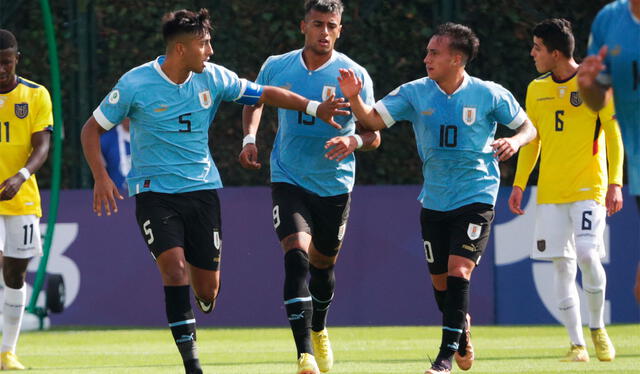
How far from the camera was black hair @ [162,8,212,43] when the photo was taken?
801 cm

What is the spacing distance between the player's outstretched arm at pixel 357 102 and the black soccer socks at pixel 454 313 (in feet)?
3.52

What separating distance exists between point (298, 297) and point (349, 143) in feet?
3.31

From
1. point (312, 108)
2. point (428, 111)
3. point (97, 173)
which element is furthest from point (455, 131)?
point (97, 173)

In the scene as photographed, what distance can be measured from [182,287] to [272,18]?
6.96 m

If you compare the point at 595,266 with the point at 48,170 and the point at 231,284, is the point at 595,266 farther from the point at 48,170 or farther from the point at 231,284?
the point at 48,170

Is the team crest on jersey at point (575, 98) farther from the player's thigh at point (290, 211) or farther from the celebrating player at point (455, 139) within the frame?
the player's thigh at point (290, 211)

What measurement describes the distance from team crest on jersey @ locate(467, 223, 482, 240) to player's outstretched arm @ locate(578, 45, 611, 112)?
2.08 meters

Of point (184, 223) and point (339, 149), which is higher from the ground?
point (339, 149)

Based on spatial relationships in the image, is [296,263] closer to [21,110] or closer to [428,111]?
[428,111]

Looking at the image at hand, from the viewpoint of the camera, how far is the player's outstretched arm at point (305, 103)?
8.13m

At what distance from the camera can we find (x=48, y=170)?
1462 cm

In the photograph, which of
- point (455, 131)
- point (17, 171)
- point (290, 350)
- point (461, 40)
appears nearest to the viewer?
point (455, 131)

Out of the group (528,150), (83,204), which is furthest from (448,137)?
(83,204)

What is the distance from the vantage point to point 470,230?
8328mm
